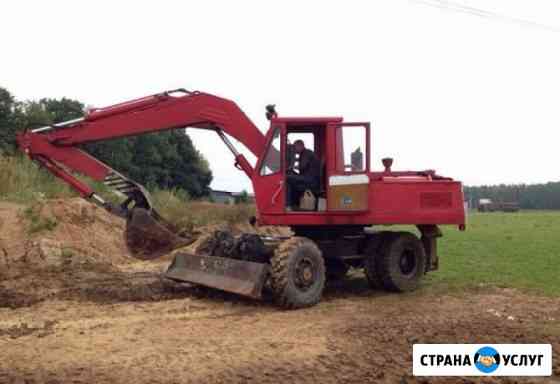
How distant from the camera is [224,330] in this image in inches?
273

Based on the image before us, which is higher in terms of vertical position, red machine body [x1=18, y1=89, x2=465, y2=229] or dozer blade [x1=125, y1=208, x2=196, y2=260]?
red machine body [x1=18, y1=89, x2=465, y2=229]

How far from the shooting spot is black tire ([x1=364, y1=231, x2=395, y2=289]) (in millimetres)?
10117

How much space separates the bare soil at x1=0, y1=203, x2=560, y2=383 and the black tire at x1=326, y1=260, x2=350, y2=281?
1.29ft

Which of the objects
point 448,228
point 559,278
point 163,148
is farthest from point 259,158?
point 163,148

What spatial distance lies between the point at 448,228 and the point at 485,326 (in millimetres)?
21929

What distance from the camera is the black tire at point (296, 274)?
8.20 m

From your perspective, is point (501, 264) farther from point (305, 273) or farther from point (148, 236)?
point (148, 236)

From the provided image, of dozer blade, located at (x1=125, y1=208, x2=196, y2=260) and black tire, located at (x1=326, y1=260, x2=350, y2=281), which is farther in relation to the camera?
dozer blade, located at (x1=125, y1=208, x2=196, y2=260)

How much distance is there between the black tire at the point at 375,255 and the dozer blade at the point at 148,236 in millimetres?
4129

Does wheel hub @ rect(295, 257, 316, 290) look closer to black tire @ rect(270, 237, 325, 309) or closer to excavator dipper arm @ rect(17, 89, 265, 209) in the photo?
black tire @ rect(270, 237, 325, 309)

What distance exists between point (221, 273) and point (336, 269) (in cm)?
295

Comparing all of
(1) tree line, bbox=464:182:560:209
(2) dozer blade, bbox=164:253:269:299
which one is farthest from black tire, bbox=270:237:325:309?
(1) tree line, bbox=464:182:560:209

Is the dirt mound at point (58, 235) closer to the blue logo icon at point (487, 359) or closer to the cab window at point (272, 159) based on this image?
the cab window at point (272, 159)

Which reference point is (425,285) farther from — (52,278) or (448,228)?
(448,228)
